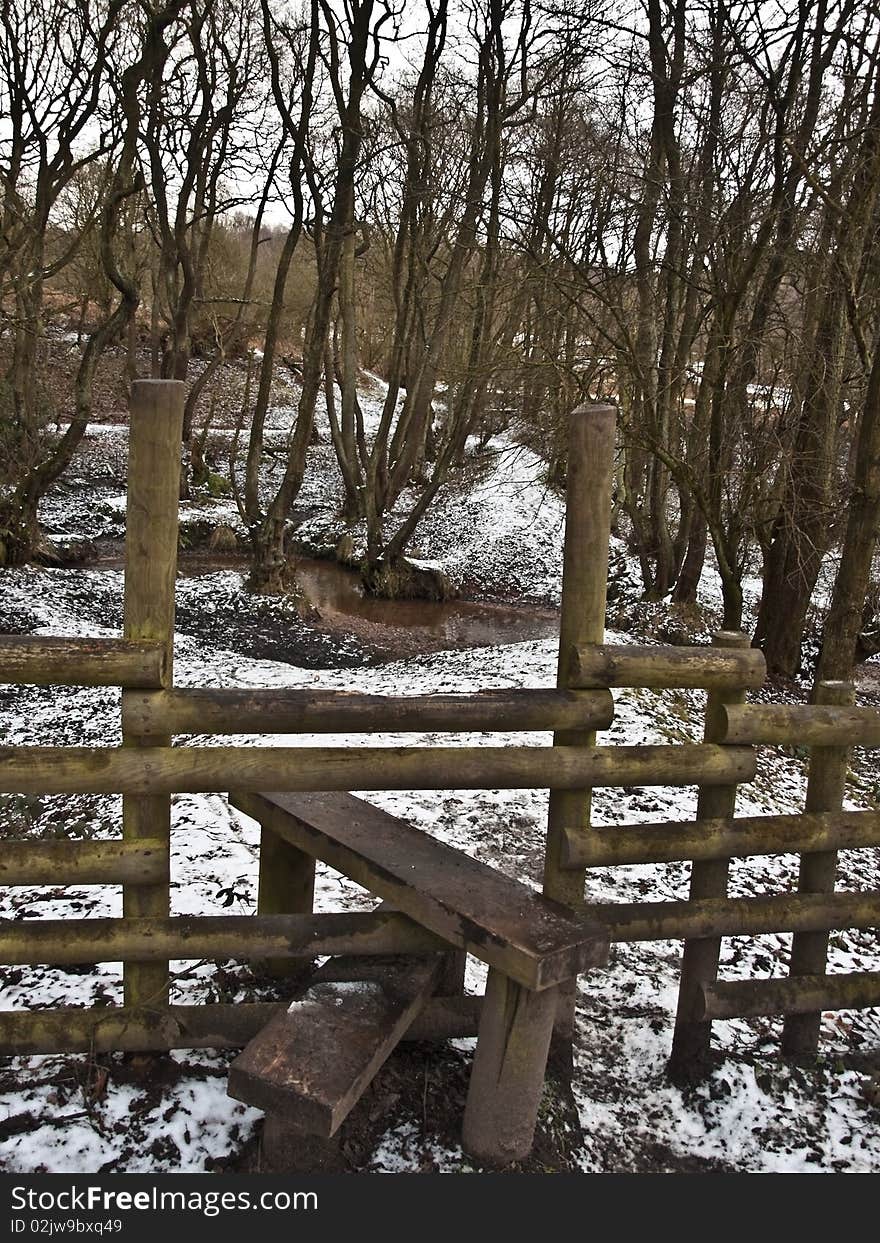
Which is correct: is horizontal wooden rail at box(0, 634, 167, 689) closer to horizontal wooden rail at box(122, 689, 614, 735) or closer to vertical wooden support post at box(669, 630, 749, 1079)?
horizontal wooden rail at box(122, 689, 614, 735)

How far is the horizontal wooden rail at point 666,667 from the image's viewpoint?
3201 millimetres

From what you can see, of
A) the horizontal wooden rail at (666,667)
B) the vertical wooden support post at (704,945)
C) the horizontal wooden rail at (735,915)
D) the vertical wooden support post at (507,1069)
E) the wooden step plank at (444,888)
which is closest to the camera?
the wooden step plank at (444,888)

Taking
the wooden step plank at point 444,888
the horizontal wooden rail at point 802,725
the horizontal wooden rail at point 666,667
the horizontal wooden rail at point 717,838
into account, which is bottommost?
the wooden step plank at point 444,888

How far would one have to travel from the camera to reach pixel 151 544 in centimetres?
305

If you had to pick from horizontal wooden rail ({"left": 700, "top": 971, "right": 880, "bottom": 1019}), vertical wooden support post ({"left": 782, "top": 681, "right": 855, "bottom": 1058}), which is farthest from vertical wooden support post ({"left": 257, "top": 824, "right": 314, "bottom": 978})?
vertical wooden support post ({"left": 782, "top": 681, "right": 855, "bottom": 1058})

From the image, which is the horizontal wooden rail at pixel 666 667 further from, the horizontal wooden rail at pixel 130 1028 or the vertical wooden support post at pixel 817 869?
the horizontal wooden rail at pixel 130 1028

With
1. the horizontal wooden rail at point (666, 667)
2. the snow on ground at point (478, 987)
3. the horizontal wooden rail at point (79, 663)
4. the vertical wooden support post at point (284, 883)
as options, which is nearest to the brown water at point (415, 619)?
the snow on ground at point (478, 987)

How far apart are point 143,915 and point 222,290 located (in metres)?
29.0

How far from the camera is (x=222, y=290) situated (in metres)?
29.0

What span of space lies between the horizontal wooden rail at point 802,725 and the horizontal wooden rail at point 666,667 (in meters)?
0.12

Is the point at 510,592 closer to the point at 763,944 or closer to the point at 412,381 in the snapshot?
the point at 412,381

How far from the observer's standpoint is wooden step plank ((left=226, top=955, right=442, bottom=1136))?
250cm

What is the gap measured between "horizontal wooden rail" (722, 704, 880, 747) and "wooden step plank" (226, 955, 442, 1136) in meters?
1.41

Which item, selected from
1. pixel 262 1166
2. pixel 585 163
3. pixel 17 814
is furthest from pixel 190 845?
pixel 585 163
